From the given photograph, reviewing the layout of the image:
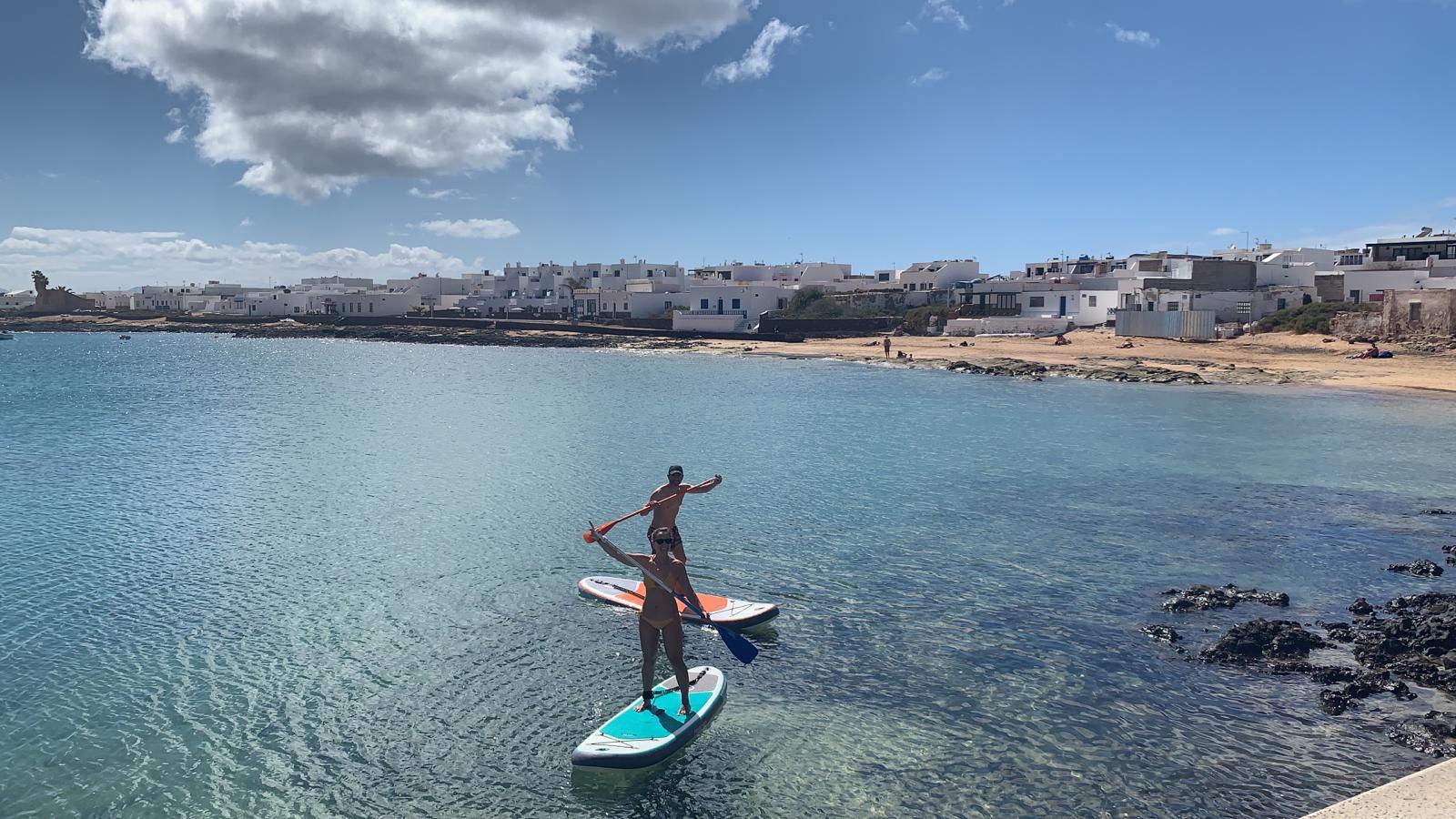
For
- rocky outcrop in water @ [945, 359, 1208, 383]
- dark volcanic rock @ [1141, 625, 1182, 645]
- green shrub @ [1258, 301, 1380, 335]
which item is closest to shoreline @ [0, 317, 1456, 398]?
rocky outcrop in water @ [945, 359, 1208, 383]

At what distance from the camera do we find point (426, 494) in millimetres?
27562

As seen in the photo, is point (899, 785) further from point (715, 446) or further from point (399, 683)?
point (715, 446)

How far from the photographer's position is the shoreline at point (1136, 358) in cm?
5534

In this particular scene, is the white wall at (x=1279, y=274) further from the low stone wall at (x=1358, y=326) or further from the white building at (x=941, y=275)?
the white building at (x=941, y=275)

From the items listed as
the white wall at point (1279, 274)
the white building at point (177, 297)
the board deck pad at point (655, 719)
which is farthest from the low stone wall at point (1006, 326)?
the white building at point (177, 297)

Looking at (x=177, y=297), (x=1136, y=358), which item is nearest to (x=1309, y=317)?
(x=1136, y=358)

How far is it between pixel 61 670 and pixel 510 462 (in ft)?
61.7

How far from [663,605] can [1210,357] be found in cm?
6364

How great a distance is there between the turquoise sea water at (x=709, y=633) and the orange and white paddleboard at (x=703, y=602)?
0.31 m

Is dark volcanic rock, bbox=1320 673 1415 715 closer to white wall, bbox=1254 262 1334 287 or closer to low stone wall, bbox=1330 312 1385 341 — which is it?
low stone wall, bbox=1330 312 1385 341

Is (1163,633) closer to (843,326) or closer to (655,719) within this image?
(655,719)

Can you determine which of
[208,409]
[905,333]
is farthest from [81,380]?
[905,333]

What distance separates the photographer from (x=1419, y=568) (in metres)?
18.8

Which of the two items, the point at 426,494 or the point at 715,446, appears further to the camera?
the point at 715,446
